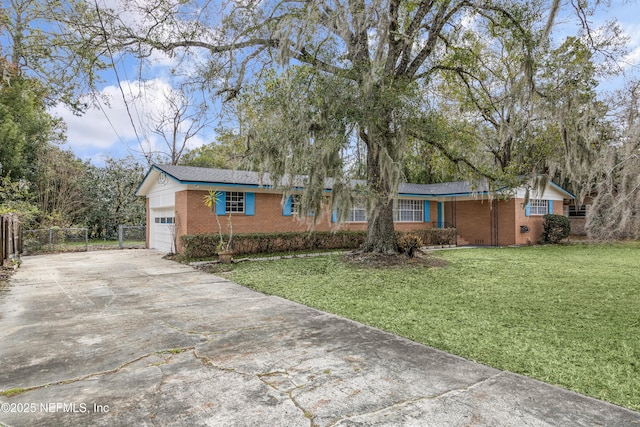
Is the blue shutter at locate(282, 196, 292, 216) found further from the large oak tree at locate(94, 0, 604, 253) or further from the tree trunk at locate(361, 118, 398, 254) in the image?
the large oak tree at locate(94, 0, 604, 253)

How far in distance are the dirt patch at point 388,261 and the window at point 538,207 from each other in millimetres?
10176

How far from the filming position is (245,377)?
10.3ft

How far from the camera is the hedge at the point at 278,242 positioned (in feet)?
38.7

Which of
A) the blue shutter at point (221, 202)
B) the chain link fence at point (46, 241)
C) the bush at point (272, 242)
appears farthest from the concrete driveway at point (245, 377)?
the chain link fence at point (46, 241)

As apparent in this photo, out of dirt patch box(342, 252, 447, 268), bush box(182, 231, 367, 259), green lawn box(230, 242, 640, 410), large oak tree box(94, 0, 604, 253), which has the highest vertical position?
large oak tree box(94, 0, 604, 253)

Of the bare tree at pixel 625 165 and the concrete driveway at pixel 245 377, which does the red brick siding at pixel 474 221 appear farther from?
the concrete driveway at pixel 245 377

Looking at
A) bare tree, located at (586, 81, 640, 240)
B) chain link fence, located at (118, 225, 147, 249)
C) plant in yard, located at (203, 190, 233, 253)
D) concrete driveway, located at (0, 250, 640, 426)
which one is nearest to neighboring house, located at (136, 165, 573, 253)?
plant in yard, located at (203, 190, 233, 253)

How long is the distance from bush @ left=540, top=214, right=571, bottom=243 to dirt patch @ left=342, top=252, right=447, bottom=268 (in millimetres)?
10602

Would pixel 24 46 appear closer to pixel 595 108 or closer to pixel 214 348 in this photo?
pixel 214 348

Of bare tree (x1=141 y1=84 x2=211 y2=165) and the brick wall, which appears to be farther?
bare tree (x1=141 y1=84 x2=211 y2=165)

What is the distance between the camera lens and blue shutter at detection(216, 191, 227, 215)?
13.0 metres

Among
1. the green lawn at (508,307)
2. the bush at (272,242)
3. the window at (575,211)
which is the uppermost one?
the window at (575,211)

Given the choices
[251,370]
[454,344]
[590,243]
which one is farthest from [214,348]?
[590,243]

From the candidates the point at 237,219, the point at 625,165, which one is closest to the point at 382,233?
the point at 237,219
